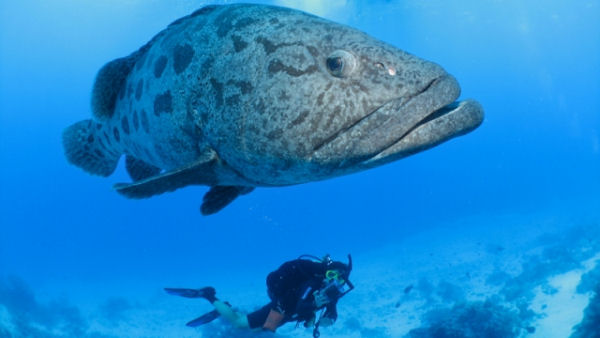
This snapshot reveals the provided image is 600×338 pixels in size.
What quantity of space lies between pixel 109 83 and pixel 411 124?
2947mm

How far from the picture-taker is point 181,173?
2711 mm

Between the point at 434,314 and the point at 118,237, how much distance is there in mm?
80104

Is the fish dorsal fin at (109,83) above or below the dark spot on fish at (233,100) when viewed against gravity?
above

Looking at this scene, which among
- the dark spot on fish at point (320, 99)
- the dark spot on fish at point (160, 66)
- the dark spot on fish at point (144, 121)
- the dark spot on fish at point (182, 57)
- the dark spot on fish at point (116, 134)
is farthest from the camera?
the dark spot on fish at point (116, 134)

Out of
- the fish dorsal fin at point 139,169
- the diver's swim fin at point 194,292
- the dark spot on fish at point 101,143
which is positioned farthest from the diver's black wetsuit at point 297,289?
the dark spot on fish at point 101,143

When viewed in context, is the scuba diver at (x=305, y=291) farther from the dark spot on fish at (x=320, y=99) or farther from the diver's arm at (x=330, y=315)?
the dark spot on fish at (x=320, y=99)

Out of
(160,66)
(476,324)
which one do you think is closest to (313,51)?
(160,66)

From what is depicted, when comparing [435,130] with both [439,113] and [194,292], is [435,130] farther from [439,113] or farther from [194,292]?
[194,292]

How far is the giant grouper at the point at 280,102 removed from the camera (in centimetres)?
226

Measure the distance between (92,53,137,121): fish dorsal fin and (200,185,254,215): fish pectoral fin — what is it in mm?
1335

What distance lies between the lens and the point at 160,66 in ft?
10.5

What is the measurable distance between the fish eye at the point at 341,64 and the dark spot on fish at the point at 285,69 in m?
0.11

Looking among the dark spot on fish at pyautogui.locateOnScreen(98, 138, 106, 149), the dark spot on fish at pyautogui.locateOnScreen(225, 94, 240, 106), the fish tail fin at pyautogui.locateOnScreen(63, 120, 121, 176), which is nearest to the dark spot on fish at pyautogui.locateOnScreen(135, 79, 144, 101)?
the dark spot on fish at pyautogui.locateOnScreen(225, 94, 240, 106)

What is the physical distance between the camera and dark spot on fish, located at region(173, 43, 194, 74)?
117 inches
